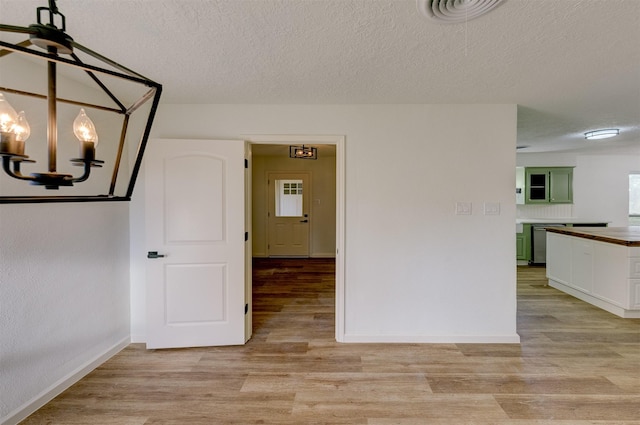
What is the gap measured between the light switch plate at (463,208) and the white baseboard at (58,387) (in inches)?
137

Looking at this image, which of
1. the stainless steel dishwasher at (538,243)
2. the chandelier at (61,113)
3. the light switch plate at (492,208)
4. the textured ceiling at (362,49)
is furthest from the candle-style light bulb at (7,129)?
the stainless steel dishwasher at (538,243)

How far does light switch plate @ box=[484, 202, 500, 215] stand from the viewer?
107 inches

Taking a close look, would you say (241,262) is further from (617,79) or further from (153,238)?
(617,79)

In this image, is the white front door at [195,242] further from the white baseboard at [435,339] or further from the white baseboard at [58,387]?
the white baseboard at [435,339]

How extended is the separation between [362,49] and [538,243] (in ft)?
19.3

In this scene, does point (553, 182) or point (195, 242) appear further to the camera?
point (553, 182)

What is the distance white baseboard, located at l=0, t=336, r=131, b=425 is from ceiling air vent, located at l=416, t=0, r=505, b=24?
3.34 m

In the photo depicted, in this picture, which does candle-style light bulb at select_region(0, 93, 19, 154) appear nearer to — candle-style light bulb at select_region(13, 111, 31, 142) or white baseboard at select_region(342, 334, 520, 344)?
candle-style light bulb at select_region(13, 111, 31, 142)

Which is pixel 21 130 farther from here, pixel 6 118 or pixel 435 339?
pixel 435 339

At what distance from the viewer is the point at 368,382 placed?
7.02ft

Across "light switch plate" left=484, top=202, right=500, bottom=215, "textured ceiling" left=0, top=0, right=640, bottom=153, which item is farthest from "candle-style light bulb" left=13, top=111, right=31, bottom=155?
"light switch plate" left=484, top=202, right=500, bottom=215

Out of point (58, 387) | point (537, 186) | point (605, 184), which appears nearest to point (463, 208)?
point (58, 387)

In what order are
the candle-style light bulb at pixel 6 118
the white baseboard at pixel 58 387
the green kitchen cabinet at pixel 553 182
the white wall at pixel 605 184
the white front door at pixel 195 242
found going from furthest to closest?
the white wall at pixel 605 184 < the green kitchen cabinet at pixel 553 182 < the white front door at pixel 195 242 < the white baseboard at pixel 58 387 < the candle-style light bulb at pixel 6 118

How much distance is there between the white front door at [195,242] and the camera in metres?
2.57
